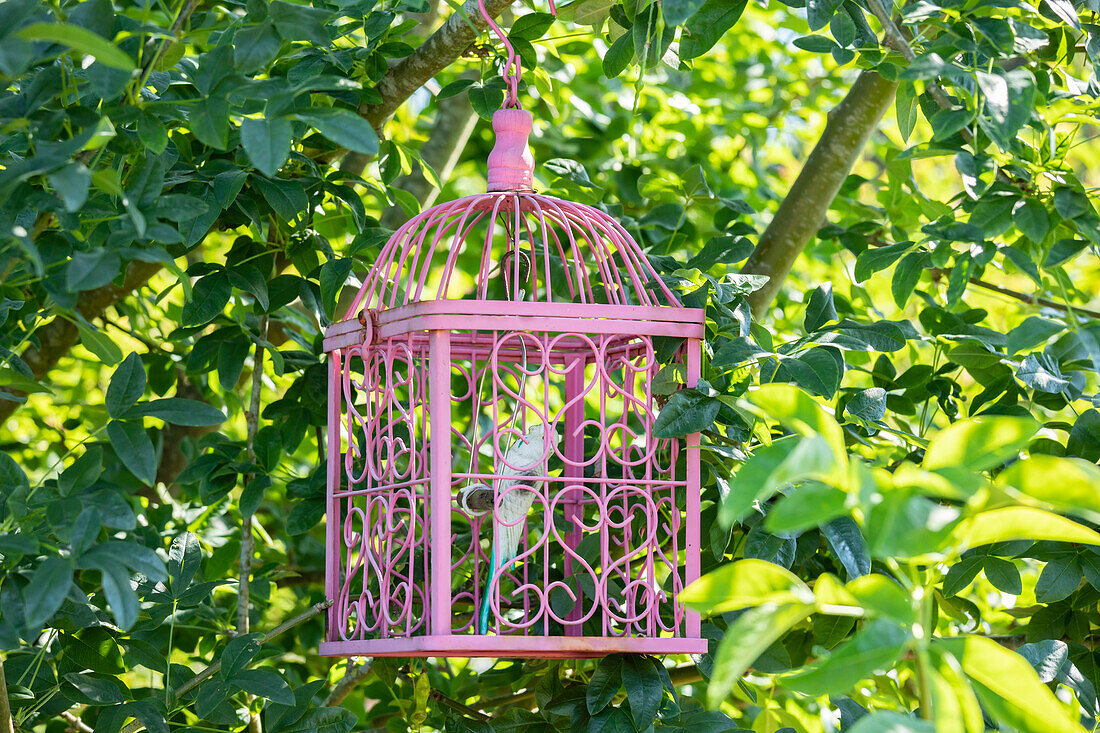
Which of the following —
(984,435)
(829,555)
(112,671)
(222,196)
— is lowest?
(112,671)

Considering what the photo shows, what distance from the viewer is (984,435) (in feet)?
2.78

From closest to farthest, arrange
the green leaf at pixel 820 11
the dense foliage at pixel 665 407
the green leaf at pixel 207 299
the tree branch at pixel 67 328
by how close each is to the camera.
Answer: the dense foliage at pixel 665 407, the green leaf at pixel 820 11, the green leaf at pixel 207 299, the tree branch at pixel 67 328

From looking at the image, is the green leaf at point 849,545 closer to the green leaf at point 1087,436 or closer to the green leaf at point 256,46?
the green leaf at point 1087,436

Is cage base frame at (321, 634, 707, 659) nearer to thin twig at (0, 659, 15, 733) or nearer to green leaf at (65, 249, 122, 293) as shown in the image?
thin twig at (0, 659, 15, 733)

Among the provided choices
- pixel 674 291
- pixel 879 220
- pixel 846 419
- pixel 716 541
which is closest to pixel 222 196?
pixel 674 291

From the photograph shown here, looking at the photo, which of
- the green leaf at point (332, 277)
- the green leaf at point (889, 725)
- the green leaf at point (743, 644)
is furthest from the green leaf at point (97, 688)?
the green leaf at point (889, 725)

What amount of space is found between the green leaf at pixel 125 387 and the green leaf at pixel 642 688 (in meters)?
0.73

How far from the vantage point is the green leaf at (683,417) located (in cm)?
143

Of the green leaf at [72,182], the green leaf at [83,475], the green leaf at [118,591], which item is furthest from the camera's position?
the green leaf at [83,475]

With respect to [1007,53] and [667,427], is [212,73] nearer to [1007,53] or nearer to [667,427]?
[667,427]

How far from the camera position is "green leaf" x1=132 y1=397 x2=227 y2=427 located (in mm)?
1329

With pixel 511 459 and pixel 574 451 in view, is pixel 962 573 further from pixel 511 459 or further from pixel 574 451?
pixel 511 459

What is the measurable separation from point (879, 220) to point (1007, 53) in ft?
3.36

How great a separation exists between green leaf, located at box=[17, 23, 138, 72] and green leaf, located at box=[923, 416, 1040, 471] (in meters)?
0.75
